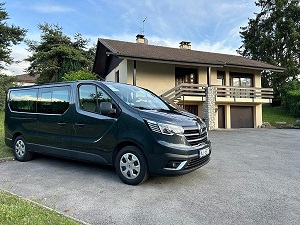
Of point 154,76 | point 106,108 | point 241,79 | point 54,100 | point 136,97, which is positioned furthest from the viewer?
point 241,79

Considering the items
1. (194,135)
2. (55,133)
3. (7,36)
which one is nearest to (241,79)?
(194,135)

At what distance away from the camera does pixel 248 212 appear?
10.3ft

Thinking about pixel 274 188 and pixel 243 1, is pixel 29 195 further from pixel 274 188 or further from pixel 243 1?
pixel 243 1

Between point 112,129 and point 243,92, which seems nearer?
point 112,129

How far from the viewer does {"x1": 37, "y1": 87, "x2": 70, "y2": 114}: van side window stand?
5.13 m

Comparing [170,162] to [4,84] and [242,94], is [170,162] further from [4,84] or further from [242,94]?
[4,84]

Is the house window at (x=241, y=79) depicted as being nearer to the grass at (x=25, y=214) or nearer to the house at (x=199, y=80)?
the house at (x=199, y=80)

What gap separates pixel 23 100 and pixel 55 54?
23.7 m

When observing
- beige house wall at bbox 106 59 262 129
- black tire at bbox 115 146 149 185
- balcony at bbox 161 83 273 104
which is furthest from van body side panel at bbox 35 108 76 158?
beige house wall at bbox 106 59 262 129

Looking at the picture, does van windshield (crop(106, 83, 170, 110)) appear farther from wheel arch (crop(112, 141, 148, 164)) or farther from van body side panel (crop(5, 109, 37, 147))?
van body side panel (crop(5, 109, 37, 147))

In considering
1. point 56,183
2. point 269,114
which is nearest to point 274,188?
point 56,183

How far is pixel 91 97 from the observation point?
481 centimetres

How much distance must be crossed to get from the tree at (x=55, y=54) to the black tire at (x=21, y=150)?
22.4 meters

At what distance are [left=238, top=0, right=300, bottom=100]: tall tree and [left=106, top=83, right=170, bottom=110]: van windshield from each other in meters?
26.7
